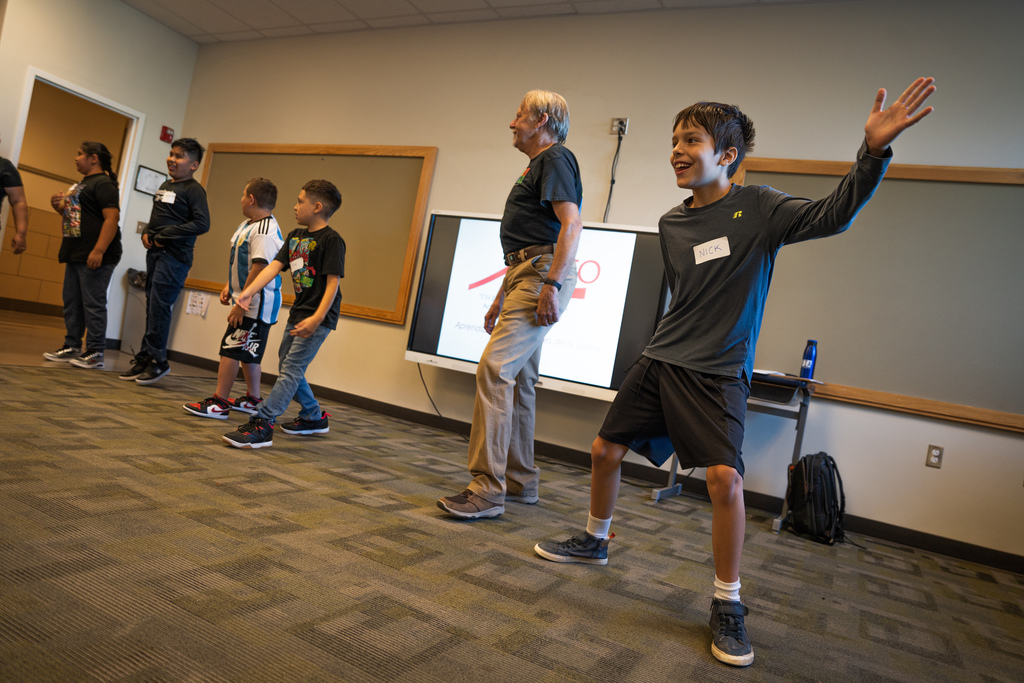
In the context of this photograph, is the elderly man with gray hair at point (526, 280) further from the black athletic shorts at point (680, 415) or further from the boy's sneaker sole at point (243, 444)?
the boy's sneaker sole at point (243, 444)

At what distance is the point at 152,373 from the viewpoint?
391 centimetres

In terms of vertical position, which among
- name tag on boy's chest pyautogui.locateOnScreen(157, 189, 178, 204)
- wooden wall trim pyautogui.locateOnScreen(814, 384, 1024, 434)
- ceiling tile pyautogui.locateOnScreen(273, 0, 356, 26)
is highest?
ceiling tile pyautogui.locateOnScreen(273, 0, 356, 26)

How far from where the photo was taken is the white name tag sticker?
5.23 ft

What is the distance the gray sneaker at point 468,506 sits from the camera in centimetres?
213

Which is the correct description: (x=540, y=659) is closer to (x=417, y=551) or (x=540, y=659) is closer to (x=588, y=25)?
(x=417, y=551)

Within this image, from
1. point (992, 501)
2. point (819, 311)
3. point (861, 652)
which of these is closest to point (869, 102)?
point (819, 311)

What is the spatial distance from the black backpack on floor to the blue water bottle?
0.45 metres

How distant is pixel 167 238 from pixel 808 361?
386 cm

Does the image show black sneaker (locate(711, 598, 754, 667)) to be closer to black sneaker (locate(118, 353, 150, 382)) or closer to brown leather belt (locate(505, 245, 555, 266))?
brown leather belt (locate(505, 245, 555, 266))

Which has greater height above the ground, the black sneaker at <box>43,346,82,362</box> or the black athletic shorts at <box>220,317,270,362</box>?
the black athletic shorts at <box>220,317,270,362</box>

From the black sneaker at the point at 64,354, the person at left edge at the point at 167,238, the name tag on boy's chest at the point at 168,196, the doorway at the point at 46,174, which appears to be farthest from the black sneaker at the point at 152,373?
the doorway at the point at 46,174

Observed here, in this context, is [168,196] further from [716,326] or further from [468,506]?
[716,326]

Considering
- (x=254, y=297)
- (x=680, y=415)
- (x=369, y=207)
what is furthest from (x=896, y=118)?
(x=369, y=207)

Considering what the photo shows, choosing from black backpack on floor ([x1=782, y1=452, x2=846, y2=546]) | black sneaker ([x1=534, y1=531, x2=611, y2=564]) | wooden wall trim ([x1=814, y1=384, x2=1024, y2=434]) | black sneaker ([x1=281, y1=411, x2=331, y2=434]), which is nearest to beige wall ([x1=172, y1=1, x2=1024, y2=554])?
wooden wall trim ([x1=814, y1=384, x2=1024, y2=434])
